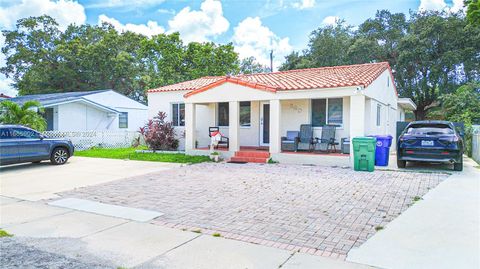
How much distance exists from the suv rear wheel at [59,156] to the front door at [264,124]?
8.22 metres

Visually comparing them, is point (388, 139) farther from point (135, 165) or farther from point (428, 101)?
point (428, 101)

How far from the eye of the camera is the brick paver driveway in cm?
472

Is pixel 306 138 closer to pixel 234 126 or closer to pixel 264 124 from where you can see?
pixel 264 124

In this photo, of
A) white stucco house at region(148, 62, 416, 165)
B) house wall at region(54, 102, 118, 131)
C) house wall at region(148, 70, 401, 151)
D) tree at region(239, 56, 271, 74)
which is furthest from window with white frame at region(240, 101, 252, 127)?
tree at region(239, 56, 271, 74)

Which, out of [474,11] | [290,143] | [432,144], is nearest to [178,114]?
[290,143]

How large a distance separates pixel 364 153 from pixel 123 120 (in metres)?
19.6

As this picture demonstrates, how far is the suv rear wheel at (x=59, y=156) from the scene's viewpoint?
12.5m

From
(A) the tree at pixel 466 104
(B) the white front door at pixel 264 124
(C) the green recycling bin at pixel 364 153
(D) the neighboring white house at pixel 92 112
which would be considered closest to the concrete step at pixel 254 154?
(B) the white front door at pixel 264 124

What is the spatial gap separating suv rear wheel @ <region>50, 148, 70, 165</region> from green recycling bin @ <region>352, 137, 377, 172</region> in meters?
10.9

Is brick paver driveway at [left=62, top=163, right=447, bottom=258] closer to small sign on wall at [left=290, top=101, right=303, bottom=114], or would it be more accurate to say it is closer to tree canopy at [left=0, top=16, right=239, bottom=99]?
small sign on wall at [left=290, top=101, right=303, bottom=114]

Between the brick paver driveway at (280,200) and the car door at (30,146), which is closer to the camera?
the brick paver driveway at (280,200)

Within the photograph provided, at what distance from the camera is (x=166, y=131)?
1587 cm

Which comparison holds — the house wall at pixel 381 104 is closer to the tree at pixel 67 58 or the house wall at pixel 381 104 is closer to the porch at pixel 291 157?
the porch at pixel 291 157

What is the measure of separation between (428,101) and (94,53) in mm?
33956
